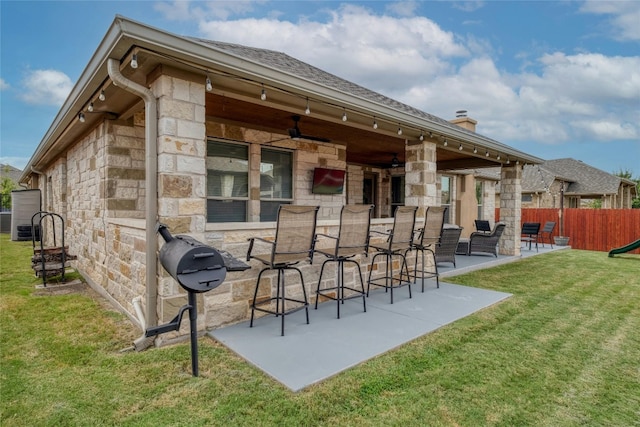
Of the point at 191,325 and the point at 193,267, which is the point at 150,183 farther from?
the point at 191,325

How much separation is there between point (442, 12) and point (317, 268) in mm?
9079

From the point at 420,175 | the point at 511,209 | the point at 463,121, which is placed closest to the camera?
the point at 420,175

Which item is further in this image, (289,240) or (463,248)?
(463,248)

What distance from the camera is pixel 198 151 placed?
3250 mm

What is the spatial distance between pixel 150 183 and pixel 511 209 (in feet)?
29.5

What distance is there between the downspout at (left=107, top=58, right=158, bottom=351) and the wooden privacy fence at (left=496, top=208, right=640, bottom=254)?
14.6 metres

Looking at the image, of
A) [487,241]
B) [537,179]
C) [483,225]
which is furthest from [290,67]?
[537,179]

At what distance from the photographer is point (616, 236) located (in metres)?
12.2

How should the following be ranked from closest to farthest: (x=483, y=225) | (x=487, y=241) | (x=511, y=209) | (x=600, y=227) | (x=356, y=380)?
(x=356, y=380)
(x=487, y=241)
(x=511, y=209)
(x=483, y=225)
(x=600, y=227)

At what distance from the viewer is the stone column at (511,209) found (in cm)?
912

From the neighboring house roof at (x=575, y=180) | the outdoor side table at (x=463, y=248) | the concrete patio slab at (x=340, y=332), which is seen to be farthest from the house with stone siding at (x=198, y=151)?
the neighboring house roof at (x=575, y=180)

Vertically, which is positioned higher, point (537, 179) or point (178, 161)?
point (537, 179)

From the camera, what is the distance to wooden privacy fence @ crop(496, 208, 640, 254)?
39.1 feet

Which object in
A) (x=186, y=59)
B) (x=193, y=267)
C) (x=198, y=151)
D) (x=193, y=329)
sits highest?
(x=186, y=59)
